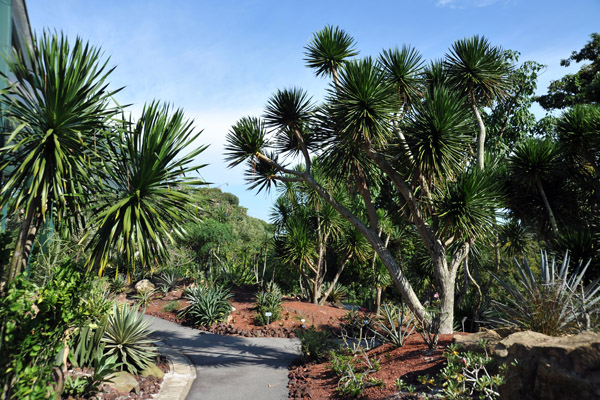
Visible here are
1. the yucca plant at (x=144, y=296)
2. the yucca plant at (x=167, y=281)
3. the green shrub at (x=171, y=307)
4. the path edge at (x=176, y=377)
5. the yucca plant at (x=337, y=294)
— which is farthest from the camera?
the yucca plant at (x=337, y=294)

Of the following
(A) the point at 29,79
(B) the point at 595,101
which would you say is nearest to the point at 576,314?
(A) the point at 29,79

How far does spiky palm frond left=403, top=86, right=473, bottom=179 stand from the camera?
781cm

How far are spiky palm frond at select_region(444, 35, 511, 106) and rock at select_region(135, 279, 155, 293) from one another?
13.2 meters

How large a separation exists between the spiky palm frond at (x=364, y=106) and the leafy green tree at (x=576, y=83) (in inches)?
470

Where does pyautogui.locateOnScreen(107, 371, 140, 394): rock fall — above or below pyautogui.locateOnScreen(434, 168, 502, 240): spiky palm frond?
below

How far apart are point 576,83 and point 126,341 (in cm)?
1853

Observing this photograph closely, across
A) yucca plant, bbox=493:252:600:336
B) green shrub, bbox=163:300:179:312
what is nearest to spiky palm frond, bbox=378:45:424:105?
yucca plant, bbox=493:252:600:336

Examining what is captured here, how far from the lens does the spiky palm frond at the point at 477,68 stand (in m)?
9.59

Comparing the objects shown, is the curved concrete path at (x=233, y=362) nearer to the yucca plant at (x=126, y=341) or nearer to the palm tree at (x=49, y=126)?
the yucca plant at (x=126, y=341)

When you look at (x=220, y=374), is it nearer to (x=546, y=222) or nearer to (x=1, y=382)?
(x=1, y=382)

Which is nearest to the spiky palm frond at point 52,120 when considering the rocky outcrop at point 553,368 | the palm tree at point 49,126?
the palm tree at point 49,126

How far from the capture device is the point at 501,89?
1008 centimetres

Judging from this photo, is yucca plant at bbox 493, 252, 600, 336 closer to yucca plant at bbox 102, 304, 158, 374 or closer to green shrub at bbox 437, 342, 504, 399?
green shrub at bbox 437, 342, 504, 399

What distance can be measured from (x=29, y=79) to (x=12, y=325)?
11.3ft
